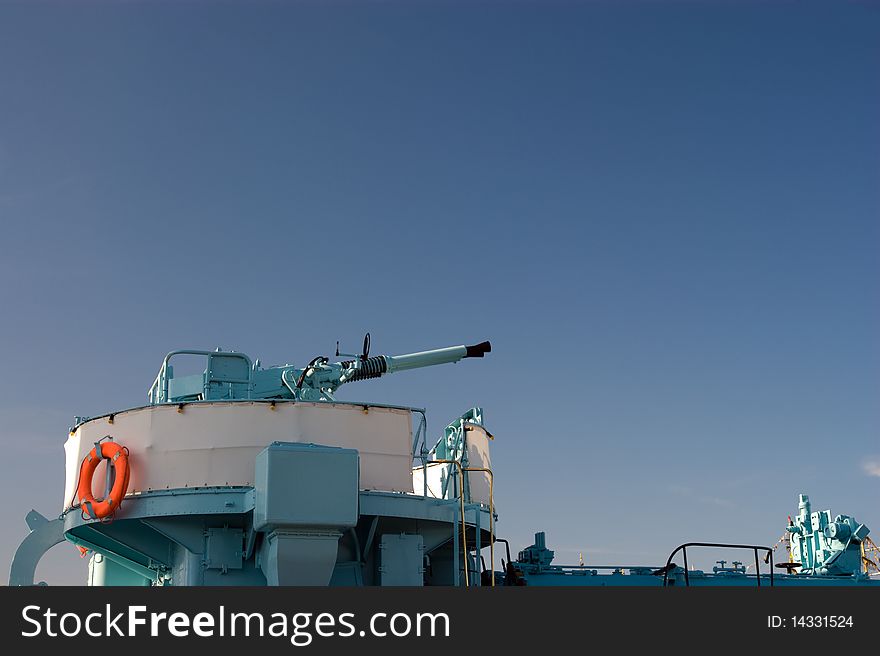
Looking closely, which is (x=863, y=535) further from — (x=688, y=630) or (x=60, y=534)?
(x=60, y=534)

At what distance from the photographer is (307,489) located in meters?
16.5

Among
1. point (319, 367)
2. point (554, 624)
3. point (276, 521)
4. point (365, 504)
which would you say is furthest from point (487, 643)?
point (319, 367)

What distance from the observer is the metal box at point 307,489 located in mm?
16484

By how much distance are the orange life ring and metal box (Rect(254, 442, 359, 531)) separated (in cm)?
361

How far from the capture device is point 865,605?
13938 millimetres

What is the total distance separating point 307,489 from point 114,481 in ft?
15.1

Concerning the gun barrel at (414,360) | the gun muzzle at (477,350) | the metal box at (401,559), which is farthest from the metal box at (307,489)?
the gun muzzle at (477,350)

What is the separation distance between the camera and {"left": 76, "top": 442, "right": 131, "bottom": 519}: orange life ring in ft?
61.8

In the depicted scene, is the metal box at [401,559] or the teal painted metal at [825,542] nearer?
the metal box at [401,559]

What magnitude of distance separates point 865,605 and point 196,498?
35.3ft

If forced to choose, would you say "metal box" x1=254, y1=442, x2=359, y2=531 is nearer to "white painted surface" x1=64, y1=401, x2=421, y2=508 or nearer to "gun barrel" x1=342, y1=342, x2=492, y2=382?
"white painted surface" x1=64, y1=401, x2=421, y2=508

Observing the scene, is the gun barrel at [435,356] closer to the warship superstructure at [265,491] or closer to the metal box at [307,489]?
the warship superstructure at [265,491]

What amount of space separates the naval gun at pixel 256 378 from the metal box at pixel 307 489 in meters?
5.08

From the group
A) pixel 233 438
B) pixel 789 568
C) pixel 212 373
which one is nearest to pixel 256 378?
pixel 212 373
